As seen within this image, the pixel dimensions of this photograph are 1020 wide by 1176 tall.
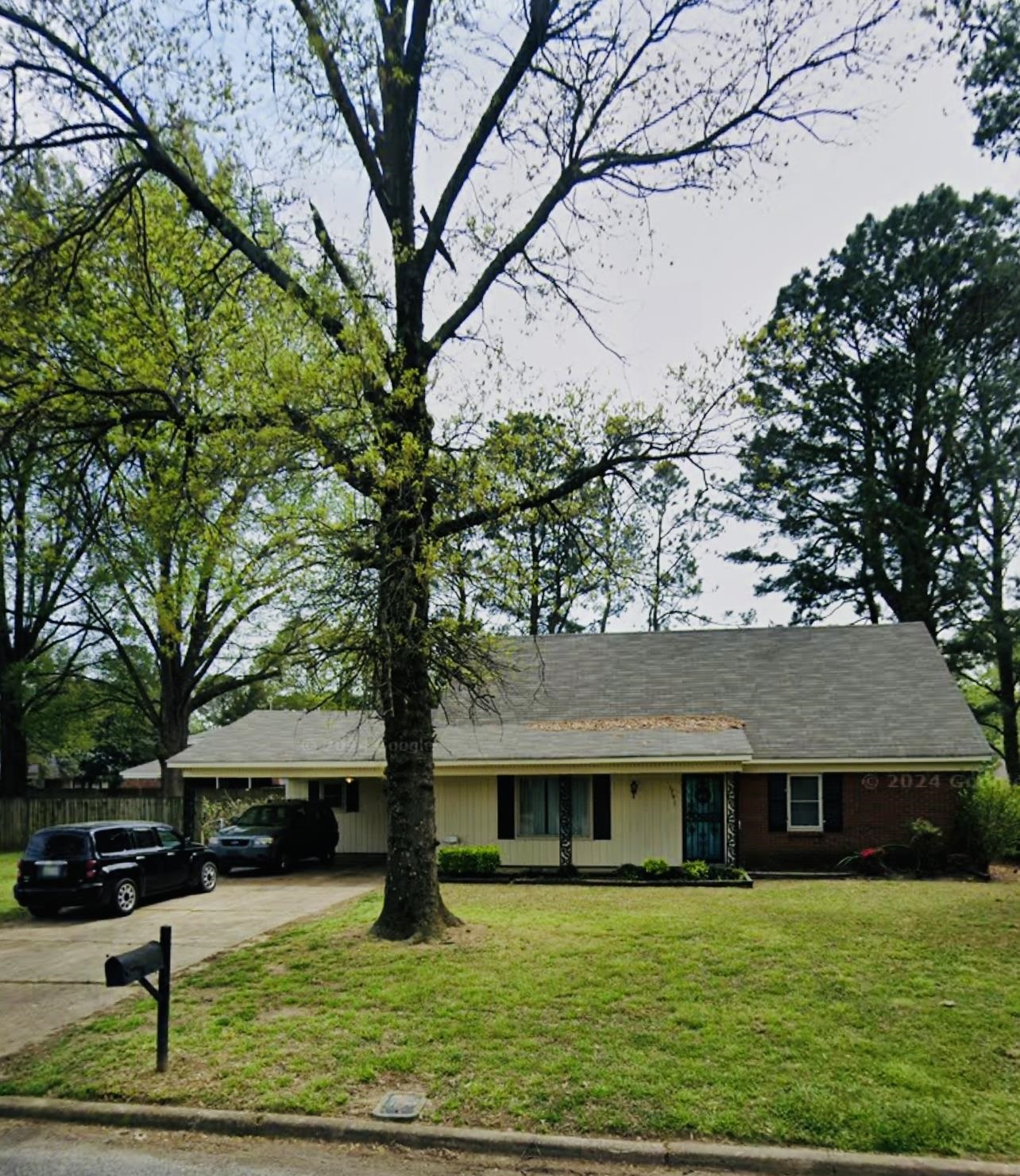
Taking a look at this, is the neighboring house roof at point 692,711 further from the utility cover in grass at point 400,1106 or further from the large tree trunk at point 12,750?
the large tree trunk at point 12,750

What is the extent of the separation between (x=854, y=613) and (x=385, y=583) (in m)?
29.3

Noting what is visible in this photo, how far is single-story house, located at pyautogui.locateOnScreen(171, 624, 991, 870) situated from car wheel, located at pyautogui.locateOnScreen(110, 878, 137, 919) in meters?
5.65

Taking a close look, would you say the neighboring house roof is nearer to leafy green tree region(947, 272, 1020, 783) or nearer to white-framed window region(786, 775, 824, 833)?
white-framed window region(786, 775, 824, 833)

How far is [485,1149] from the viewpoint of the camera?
593 cm

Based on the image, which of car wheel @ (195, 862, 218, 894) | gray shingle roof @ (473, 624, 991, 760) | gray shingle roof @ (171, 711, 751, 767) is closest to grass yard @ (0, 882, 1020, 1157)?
car wheel @ (195, 862, 218, 894)

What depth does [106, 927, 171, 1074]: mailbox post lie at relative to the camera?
21.8 ft

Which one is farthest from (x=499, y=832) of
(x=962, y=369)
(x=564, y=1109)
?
(x=962, y=369)

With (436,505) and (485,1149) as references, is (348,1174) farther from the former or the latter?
(436,505)

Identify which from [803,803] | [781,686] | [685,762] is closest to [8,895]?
[685,762]

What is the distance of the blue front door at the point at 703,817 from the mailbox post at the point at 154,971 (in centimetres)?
1425

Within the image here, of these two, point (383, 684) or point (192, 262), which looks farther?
point (192, 262)

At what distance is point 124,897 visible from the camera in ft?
49.3

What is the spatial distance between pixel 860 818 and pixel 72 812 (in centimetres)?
2287

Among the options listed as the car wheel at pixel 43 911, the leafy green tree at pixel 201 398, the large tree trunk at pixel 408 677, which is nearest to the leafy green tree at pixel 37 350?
the leafy green tree at pixel 201 398
